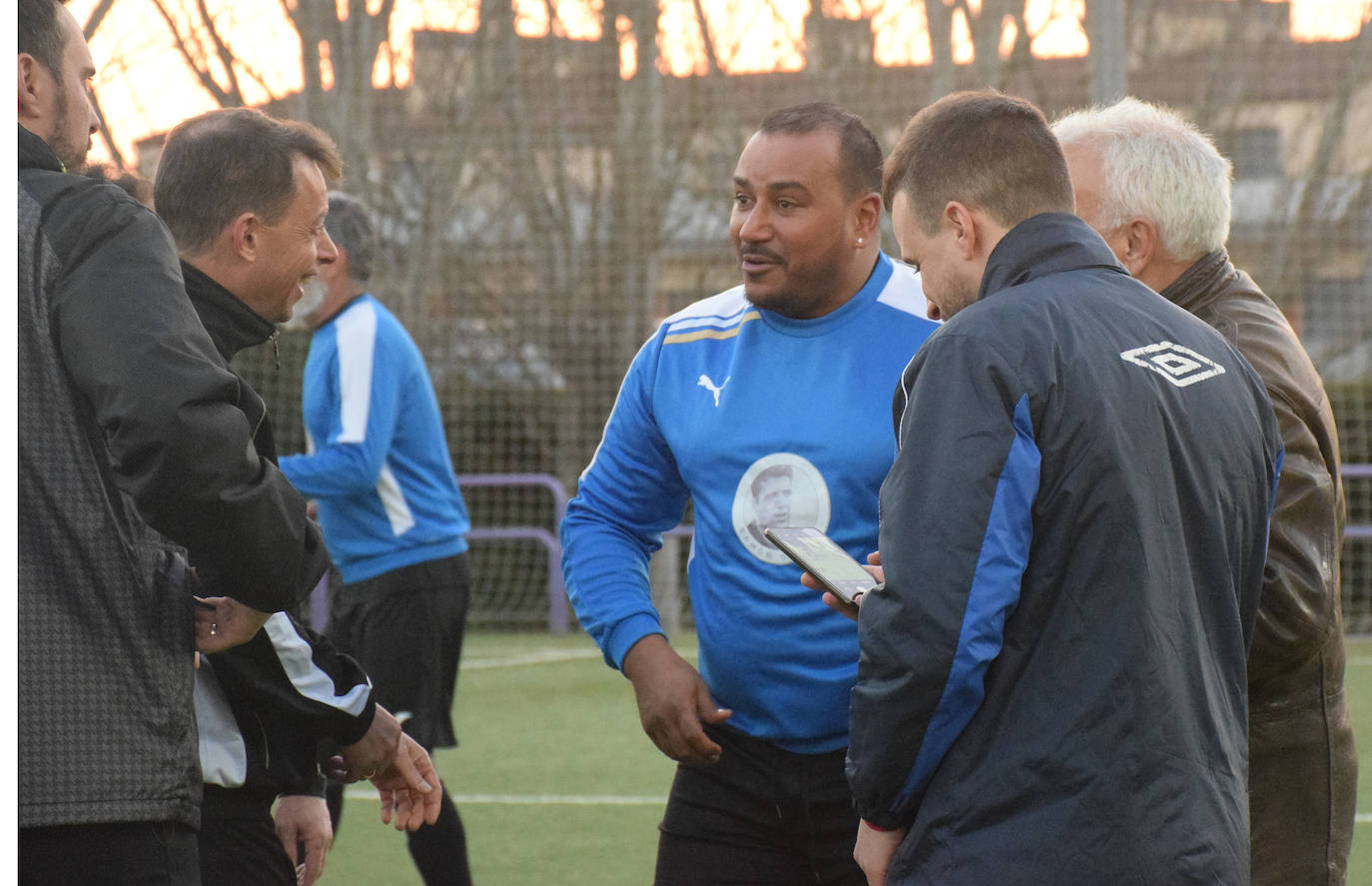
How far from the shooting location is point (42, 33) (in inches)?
76.4

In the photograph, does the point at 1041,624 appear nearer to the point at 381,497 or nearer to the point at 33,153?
the point at 33,153

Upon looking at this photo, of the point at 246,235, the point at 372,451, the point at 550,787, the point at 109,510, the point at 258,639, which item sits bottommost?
the point at 550,787

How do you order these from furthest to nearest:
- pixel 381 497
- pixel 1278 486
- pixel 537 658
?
1. pixel 537 658
2. pixel 381 497
3. pixel 1278 486

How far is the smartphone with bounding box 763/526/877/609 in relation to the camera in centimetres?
218

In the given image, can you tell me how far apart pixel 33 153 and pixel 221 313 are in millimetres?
543

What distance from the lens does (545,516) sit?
1261 cm

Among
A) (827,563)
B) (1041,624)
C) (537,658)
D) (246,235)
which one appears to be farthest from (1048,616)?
(537,658)

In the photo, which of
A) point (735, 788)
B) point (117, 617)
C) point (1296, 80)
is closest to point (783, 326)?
point (735, 788)

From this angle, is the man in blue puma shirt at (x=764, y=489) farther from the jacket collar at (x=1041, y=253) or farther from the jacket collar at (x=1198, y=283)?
the jacket collar at (x=1041, y=253)

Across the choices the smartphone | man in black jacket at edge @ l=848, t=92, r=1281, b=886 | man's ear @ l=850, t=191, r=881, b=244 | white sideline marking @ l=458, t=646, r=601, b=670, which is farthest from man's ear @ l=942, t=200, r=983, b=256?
white sideline marking @ l=458, t=646, r=601, b=670

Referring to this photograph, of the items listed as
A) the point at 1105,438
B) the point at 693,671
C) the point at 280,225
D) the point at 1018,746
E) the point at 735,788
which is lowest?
the point at 735,788

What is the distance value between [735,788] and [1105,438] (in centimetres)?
115

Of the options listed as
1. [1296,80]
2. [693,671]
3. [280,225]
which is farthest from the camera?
[1296,80]

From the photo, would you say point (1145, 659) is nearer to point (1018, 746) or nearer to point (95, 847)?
point (1018, 746)
